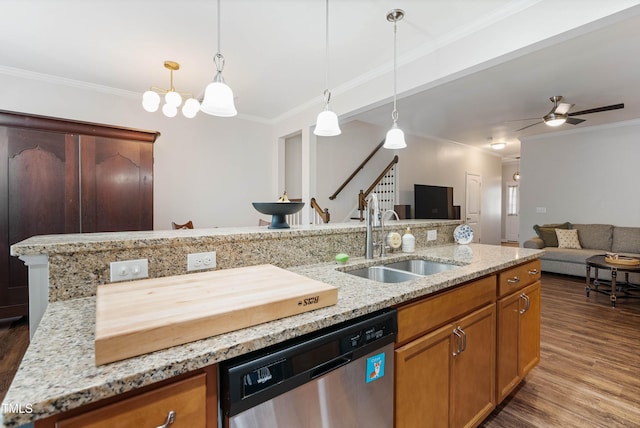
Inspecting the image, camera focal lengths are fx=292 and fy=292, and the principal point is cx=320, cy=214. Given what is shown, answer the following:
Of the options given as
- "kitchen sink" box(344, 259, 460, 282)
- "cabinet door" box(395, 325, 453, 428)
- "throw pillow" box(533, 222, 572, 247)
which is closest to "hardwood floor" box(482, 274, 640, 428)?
"cabinet door" box(395, 325, 453, 428)

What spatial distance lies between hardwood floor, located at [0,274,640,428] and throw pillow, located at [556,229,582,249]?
1.97m

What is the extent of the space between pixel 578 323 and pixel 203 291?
390 cm

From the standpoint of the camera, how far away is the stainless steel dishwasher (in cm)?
76

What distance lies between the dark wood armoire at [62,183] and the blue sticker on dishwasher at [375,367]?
124 inches

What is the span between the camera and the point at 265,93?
3.97m

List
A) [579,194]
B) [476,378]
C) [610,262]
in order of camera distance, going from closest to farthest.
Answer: [476,378] → [610,262] → [579,194]

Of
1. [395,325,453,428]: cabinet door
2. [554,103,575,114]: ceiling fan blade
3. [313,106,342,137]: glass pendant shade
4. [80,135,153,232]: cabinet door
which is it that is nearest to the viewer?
[395,325,453,428]: cabinet door

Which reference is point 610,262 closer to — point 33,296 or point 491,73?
point 491,73

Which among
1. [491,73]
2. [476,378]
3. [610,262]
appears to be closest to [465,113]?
[491,73]

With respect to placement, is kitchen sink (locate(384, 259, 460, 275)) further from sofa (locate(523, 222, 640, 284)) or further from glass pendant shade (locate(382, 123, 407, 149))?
sofa (locate(523, 222, 640, 284))

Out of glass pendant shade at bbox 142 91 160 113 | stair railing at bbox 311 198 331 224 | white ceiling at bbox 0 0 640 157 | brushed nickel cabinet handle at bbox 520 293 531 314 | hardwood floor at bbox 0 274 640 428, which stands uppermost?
white ceiling at bbox 0 0 640 157

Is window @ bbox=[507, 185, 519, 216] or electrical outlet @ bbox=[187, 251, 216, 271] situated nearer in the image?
electrical outlet @ bbox=[187, 251, 216, 271]

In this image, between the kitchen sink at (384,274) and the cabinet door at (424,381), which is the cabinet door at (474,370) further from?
the kitchen sink at (384,274)

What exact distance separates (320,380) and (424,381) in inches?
24.4
